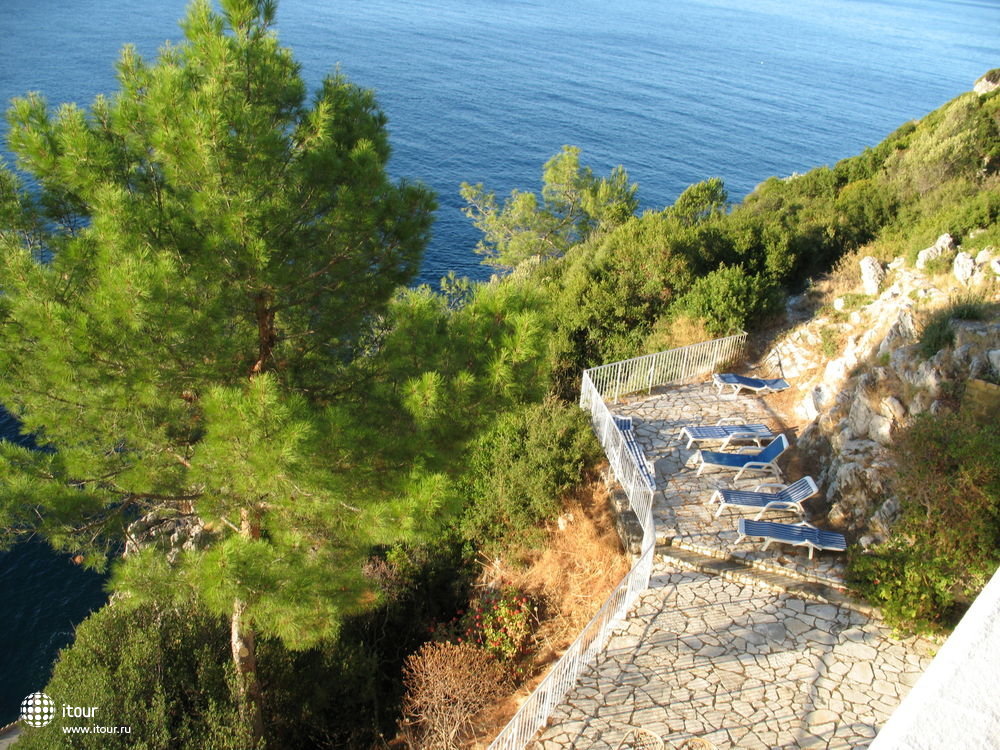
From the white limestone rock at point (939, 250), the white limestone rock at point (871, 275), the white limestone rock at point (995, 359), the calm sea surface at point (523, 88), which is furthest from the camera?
the calm sea surface at point (523, 88)

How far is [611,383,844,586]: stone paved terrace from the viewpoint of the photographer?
8.88m

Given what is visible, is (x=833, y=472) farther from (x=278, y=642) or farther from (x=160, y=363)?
(x=160, y=363)

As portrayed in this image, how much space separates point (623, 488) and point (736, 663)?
351 cm

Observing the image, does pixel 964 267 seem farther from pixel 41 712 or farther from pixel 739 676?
pixel 41 712

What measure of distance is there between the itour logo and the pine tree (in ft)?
6.86

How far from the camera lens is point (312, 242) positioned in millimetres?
7016

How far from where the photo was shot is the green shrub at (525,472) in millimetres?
10914

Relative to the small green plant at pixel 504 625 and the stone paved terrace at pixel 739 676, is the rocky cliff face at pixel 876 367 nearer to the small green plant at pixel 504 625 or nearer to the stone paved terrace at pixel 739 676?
the stone paved terrace at pixel 739 676

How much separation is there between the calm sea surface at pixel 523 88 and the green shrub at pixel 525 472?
11008 mm

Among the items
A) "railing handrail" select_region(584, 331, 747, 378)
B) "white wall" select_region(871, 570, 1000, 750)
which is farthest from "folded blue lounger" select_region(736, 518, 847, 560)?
"white wall" select_region(871, 570, 1000, 750)

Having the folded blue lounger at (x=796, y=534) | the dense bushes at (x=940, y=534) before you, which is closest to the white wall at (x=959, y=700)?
the dense bushes at (x=940, y=534)

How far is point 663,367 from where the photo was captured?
1338 cm

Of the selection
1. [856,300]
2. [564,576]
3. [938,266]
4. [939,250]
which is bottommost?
[564,576]

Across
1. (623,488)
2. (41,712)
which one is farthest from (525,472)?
(41,712)
